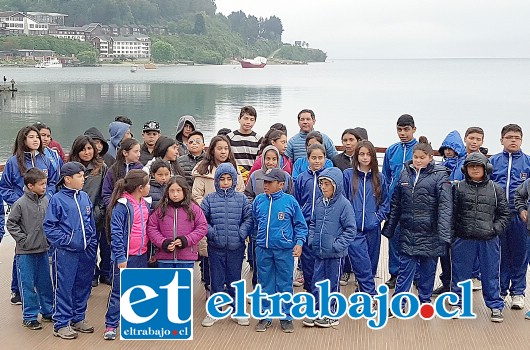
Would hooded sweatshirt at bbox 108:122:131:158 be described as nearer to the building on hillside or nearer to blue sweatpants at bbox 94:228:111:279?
blue sweatpants at bbox 94:228:111:279

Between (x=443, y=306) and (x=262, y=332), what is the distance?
1.33 meters

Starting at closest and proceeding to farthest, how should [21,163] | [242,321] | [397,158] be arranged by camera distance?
[242,321] < [21,163] < [397,158]

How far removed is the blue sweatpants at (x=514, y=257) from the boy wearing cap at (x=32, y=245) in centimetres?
326

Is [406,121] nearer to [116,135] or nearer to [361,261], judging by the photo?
[361,261]

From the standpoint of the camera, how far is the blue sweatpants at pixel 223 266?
15.3 ft

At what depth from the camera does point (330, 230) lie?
453 cm

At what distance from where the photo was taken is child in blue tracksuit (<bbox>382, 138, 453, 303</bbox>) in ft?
15.2

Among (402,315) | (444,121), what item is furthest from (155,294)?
(444,121)

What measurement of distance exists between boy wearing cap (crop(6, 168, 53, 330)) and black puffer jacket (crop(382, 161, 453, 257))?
246cm

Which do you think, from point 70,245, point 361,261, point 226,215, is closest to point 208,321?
point 226,215

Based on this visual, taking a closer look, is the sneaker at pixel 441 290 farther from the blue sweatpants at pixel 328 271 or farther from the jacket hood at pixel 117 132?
the jacket hood at pixel 117 132

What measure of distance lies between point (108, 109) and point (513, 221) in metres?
31.2

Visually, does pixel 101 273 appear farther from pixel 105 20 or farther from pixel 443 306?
pixel 105 20

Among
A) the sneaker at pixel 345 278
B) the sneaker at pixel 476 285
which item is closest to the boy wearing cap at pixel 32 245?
the sneaker at pixel 345 278
